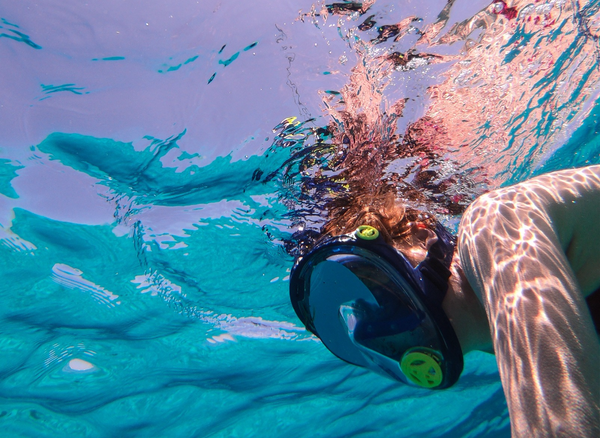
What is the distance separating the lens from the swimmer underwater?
117 centimetres

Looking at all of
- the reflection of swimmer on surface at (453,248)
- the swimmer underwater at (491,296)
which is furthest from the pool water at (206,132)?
the swimmer underwater at (491,296)

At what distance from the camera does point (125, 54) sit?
4.03 meters

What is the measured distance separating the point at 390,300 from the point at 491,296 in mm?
1290

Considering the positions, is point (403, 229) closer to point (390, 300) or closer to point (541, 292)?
point (390, 300)

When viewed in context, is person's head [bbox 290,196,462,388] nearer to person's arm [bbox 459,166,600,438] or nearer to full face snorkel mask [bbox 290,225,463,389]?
full face snorkel mask [bbox 290,225,463,389]

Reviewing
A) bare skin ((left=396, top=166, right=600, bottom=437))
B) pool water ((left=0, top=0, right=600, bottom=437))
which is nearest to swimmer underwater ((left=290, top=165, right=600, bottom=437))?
bare skin ((left=396, top=166, right=600, bottom=437))

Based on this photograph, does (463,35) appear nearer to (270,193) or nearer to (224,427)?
(270,193)

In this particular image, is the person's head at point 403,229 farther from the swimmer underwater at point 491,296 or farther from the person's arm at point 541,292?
the person's arm at point 541,292

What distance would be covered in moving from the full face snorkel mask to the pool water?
245cm

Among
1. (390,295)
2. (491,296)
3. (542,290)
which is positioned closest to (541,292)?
(542,290)

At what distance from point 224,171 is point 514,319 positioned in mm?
4984

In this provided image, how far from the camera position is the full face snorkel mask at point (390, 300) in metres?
2.62

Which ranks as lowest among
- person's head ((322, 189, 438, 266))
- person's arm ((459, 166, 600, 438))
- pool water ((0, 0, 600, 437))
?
person's arm ((459, 166, 600, 438))

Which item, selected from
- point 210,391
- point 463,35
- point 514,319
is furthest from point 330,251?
point 210,391
